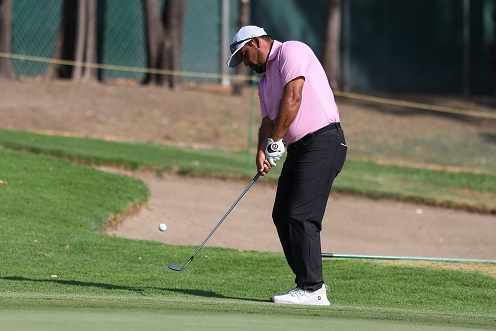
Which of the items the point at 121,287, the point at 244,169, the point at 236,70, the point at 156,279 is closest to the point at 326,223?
the point at 244,169

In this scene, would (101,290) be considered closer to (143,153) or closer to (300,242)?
(300,242)

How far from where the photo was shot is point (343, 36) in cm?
3030

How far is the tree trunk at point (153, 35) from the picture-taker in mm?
24562

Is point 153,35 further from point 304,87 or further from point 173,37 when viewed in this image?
point 304,87

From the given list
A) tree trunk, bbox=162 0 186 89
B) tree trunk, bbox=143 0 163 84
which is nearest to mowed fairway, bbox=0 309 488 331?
tree trunk, bbox=162 0 186 89

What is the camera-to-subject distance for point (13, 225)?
11.7 metres

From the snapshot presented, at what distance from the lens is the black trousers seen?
8023mm

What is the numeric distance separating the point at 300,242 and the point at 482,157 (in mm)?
16169

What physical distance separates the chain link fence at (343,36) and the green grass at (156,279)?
1145 cm

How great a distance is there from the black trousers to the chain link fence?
17.2 meters

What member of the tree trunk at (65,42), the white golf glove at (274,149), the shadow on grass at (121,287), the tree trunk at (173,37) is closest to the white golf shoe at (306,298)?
the shadow on grass at (121,287)

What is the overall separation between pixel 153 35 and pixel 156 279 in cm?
1581

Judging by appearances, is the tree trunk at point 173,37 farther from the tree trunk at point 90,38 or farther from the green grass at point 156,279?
the green grass at point 156,279

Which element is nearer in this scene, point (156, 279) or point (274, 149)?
point (274, 149)
